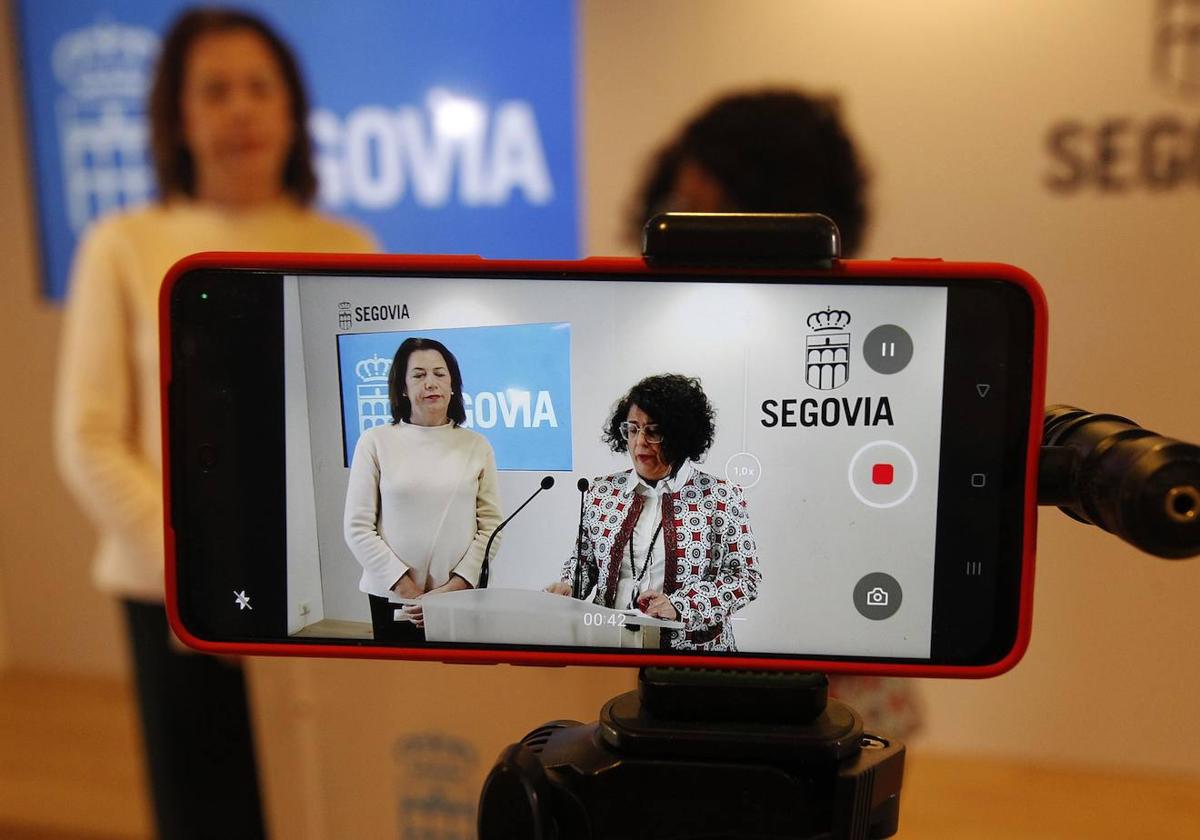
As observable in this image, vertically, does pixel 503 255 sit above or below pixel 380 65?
below

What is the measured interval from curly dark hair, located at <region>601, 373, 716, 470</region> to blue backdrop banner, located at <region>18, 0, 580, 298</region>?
120cm

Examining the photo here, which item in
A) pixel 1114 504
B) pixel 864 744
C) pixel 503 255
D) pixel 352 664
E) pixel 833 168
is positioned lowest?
pixel 352 664

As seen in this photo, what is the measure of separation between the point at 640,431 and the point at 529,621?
0.40ft

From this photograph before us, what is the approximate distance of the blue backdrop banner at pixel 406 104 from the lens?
1.69m

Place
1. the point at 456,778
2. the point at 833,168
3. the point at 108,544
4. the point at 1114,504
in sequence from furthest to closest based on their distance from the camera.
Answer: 1. the point at 833,168
2. the point at 108,544
3. the point at 456,778
4. the point at 1114,504

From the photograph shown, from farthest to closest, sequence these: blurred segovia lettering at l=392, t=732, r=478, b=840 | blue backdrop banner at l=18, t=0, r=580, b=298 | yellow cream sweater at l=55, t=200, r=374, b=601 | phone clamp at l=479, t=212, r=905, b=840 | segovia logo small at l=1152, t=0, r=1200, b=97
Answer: blue backdrop banner at l=18, t=0, r=580, b=298
segovia logo small at l=1152, t=0, r=1200, b=97
yellow cream sweater at l=55, t=200, r=374, b=601
blurred segovia lettering at l=392, t=732, r=478, b=840
phone clamp at l=479, t=212, r=905, b=840

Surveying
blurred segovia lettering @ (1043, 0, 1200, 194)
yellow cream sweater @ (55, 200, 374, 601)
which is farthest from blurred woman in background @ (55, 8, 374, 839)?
blurred segovia lettering @ (1043, 0, 1200, 194)

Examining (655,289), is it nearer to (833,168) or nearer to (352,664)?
Result: (352,664)

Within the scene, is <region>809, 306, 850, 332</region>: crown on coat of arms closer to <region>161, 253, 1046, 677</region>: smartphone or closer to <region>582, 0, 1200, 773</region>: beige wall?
<region>161, 253, 1046, 677</region>: smartphone

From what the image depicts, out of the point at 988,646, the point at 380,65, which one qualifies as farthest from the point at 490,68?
the point at 988,646

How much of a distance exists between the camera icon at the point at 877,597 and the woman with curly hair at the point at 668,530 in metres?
0.06

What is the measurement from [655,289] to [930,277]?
0.47 ft

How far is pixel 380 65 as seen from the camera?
1.76m

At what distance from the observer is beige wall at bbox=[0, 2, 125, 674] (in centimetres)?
205
